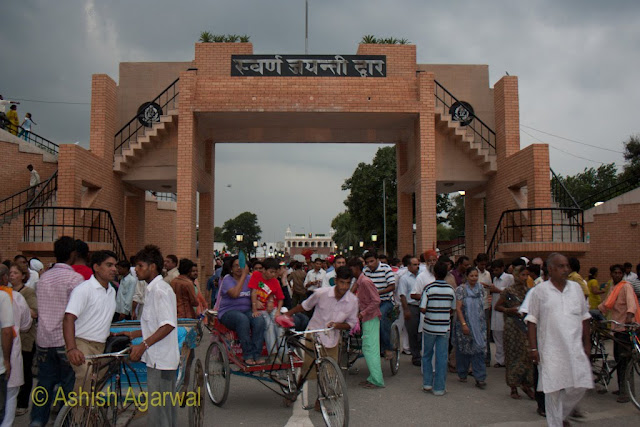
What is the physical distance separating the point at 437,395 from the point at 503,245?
31.7 feet

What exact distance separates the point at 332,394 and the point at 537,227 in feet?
39.8

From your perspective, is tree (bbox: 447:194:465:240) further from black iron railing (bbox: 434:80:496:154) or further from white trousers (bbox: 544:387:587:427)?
white trousers (bbox: 544:387:587:427)

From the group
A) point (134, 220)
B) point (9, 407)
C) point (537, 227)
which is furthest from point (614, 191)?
point (9, 407)

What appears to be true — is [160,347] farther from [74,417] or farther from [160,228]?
[160,228]

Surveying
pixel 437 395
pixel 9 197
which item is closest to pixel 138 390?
pixel 437 395

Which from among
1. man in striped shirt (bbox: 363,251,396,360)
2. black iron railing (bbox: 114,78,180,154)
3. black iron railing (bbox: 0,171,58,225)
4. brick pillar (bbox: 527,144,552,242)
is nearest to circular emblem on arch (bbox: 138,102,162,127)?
black iron railing (bbox: 114,78,180,154)

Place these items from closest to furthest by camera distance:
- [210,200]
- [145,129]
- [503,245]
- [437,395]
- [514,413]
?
1. [514,413]
2. [437,395]
3. [503,245]
4. [145,129]
5. [210,200]

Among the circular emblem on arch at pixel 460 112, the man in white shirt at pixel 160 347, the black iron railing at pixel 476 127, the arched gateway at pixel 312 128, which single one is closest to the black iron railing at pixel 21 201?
the arched gateway at pixel 312 128

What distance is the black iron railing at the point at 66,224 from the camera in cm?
1597

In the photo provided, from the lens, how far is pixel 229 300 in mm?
7391

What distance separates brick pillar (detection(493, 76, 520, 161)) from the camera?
60.8 ft

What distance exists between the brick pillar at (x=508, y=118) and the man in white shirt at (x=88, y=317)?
15.4m

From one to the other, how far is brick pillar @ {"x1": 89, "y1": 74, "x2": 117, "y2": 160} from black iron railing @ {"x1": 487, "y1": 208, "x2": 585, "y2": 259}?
1241cm

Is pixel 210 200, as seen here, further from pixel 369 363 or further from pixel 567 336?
pixel 567 336
